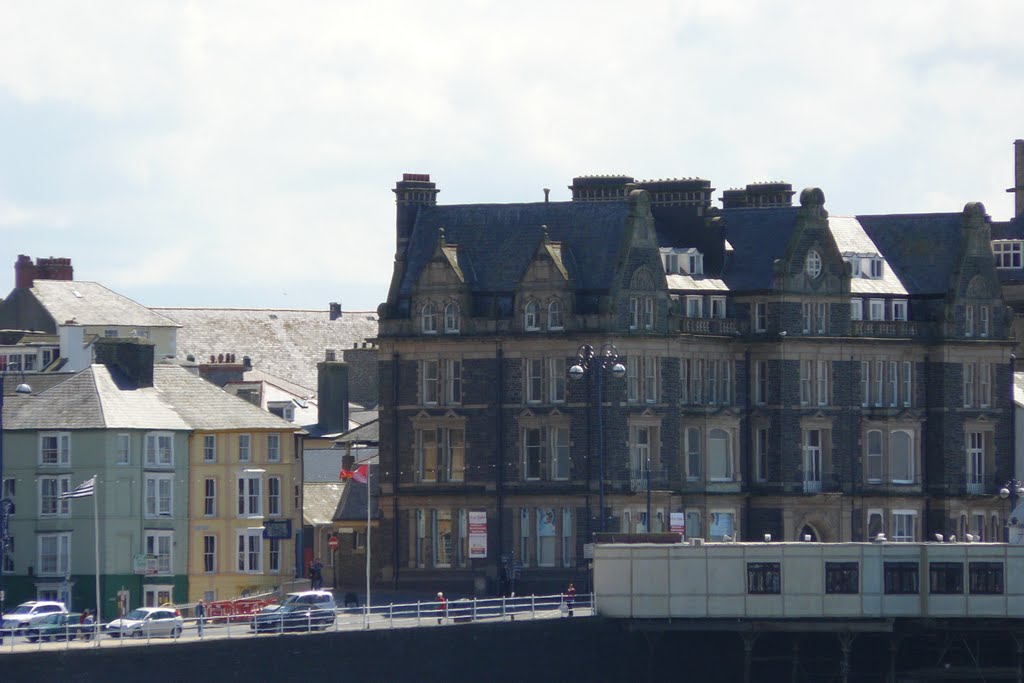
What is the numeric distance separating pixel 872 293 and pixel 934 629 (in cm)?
3276

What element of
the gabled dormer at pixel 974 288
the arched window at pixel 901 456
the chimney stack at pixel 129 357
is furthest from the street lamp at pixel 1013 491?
the chimney stack at pixel 129 357

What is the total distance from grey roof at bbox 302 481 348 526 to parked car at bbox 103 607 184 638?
33140 millimetres

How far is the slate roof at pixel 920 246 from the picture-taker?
508 ft

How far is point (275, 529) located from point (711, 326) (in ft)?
68.4

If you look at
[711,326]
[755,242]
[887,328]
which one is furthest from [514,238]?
[887,328]

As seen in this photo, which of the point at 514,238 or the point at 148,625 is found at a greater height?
the point at 514,238

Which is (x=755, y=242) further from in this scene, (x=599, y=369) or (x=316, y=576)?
(x=316, y=576)

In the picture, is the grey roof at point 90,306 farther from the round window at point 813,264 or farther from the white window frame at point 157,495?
the round window at point 813,264

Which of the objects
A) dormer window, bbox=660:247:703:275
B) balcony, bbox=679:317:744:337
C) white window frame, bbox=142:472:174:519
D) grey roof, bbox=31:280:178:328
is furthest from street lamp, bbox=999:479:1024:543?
grey roof, bbox=31:280:178:328

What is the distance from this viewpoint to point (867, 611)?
122 metres

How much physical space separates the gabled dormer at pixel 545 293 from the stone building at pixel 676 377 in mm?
81

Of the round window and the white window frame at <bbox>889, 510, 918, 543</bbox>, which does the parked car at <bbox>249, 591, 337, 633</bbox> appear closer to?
the round window

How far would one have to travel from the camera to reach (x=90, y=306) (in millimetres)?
179750

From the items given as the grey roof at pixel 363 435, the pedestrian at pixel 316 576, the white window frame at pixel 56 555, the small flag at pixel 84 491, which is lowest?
the pedestrian at pixel 316 576
